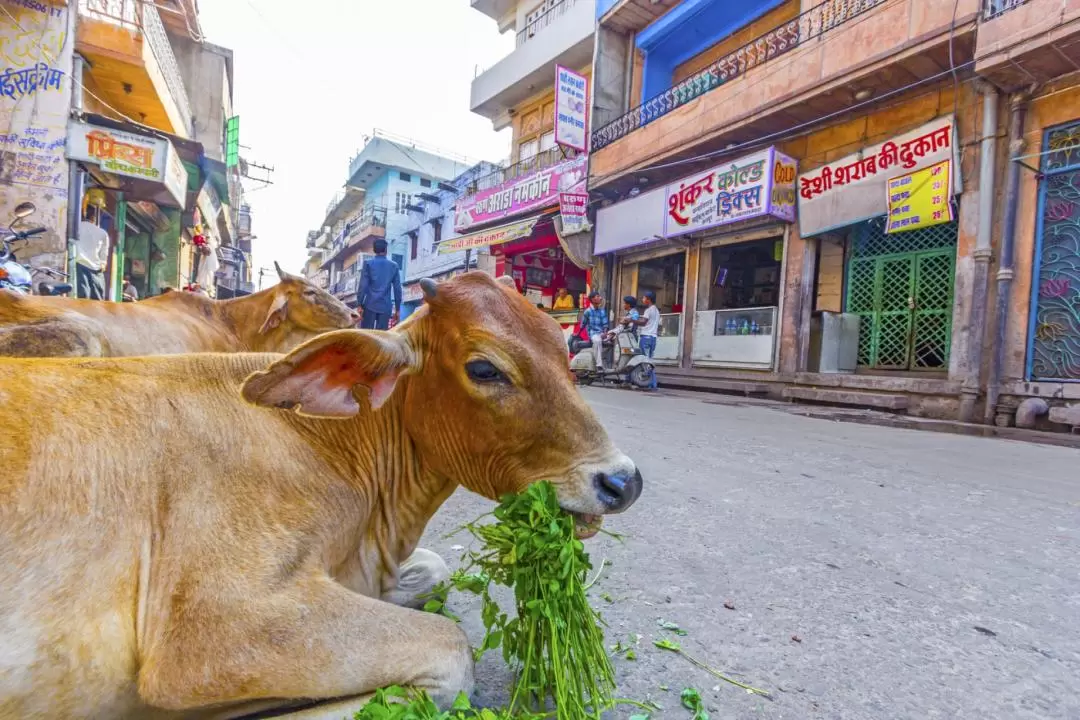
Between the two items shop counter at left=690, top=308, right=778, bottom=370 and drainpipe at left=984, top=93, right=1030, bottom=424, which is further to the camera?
shop counter at left=690, top=308, right=778, bottom=370

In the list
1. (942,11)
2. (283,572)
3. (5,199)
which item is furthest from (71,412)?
(5,199)

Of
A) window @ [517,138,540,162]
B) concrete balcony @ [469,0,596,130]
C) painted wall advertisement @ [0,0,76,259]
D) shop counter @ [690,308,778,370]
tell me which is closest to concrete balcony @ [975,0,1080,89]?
shop counter @ [690,308,778,370]

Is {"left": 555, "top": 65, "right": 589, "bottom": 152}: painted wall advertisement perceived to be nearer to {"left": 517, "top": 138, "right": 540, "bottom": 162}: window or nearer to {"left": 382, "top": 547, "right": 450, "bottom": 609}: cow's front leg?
{"left": 517, "top": 138, "right": 540, "bottom": 162}: window

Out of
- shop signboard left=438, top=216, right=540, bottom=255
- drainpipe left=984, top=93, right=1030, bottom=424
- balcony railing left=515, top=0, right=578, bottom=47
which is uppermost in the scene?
balcony railing left=515, top=0, right=578, bottom=47

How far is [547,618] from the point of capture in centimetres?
137

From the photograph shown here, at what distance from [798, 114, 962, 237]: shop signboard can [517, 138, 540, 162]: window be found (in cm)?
1231

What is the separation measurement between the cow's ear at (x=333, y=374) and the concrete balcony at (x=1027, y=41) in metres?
10.7

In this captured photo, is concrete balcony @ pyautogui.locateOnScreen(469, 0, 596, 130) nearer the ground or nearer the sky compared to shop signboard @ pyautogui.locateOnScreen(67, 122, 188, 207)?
nearer the sky

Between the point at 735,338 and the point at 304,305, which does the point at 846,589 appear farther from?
the point at 735,338

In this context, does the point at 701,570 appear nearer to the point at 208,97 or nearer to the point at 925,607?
the point at 925,607

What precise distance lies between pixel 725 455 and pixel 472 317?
11.8 feet

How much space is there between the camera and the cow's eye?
1663mm

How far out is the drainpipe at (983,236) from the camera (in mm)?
9164

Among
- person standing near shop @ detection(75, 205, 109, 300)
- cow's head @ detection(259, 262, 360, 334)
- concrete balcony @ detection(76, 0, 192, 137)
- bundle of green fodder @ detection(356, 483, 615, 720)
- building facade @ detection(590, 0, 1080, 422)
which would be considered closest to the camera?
bundle of green fodder @ detection(356, 483, 615, 720)
